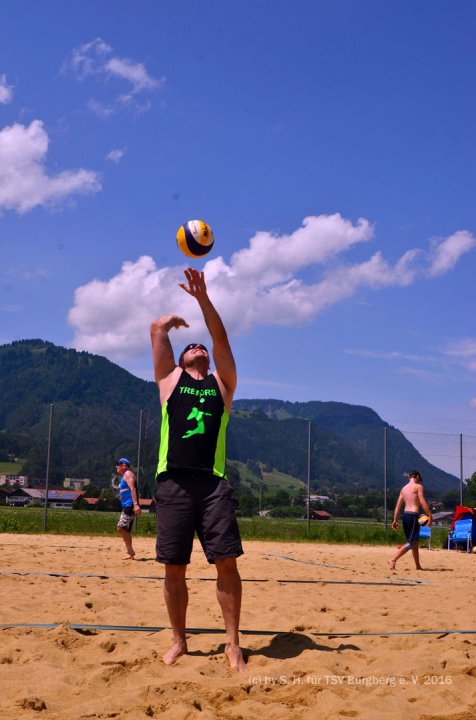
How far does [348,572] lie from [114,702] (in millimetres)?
7036

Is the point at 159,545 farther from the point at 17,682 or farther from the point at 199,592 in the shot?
the point at 199,592

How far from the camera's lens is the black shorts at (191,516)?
4375mm

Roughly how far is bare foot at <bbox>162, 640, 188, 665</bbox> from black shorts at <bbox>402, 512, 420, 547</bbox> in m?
7.68

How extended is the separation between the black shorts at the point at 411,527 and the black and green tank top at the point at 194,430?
7.65 m

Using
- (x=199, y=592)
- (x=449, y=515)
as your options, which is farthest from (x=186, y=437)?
(x=449, y=515)

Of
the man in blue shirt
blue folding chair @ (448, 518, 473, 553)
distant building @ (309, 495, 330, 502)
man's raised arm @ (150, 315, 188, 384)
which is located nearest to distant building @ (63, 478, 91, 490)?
distant building @ (309, 495, 330, 502)

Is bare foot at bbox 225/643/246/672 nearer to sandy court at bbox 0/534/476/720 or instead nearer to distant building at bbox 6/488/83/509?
sandy court at bbox 0/534/476/720

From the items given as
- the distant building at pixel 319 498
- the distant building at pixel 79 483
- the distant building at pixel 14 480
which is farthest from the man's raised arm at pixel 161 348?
the distant building at pixel 14 480

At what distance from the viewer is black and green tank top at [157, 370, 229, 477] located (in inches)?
175

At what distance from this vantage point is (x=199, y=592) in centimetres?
707

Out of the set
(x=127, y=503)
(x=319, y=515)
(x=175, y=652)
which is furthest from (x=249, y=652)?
(x=319, y=515)

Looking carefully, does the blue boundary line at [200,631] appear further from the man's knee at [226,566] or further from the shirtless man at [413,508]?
the shirtless man at [413,508]

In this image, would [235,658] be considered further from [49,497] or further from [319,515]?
[319,515]

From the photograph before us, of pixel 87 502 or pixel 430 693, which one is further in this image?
pixel 87 502
